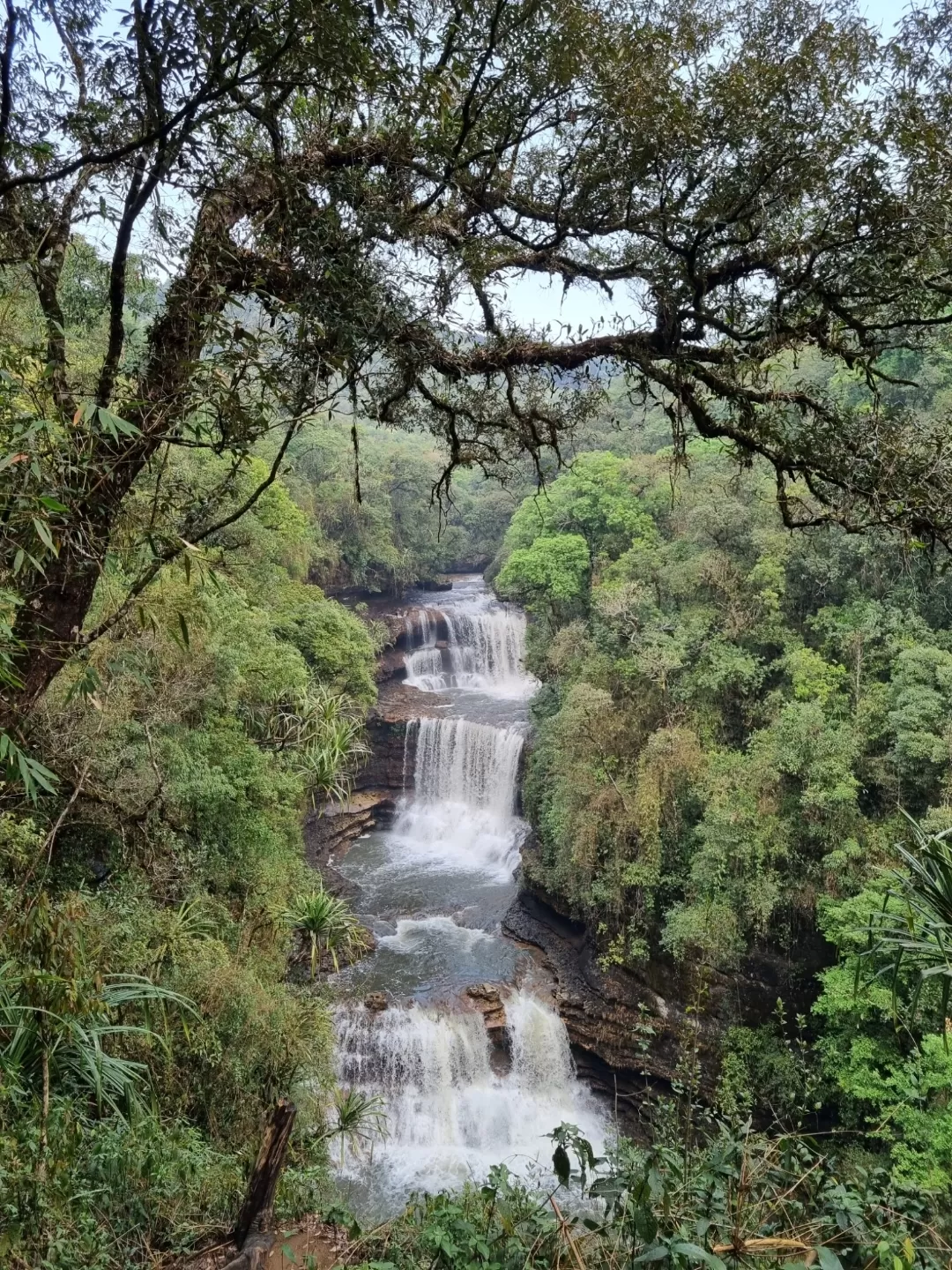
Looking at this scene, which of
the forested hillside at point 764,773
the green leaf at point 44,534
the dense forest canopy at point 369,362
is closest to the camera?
the green leaf at point 44,534

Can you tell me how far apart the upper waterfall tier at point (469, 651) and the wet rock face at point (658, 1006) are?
995cm

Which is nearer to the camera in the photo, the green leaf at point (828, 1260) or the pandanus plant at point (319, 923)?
the green leaf at point (828, 1260)

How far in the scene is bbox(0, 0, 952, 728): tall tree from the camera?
2.37 metres

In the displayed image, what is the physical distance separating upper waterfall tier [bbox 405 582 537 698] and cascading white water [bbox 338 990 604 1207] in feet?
35.9

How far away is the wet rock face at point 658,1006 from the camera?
30.8 feet

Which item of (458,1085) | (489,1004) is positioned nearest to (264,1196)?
(458,1085)

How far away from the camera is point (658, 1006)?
33.3 ft

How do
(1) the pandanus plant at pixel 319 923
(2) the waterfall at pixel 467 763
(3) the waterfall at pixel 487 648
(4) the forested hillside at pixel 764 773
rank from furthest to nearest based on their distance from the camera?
(3) the waterfall at pixel 487 648 → (2) the waterfall at pixel 467 763 → (4) the forested hillside at pixel 764 773 → (1) the pandanus plant at pixel 319 923

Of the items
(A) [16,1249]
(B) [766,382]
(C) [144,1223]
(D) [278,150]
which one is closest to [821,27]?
(B) [766,382]

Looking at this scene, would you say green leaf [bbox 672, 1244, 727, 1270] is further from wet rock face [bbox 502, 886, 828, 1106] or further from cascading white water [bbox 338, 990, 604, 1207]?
cascading white water [bbox 338, 990, 604, 1207]

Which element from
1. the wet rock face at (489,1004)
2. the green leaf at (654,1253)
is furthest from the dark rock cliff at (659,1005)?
the green leaf at (654,1253)

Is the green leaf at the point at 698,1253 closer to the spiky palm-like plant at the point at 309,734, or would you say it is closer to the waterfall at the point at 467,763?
the spiky palm-like plant at the point at 309,734

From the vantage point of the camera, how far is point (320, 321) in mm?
2658

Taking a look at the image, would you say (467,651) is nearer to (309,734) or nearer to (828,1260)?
(309,734)
